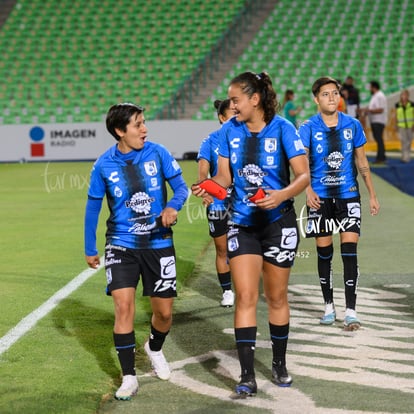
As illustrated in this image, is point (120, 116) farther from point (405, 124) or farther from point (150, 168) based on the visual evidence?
point (405, 124)

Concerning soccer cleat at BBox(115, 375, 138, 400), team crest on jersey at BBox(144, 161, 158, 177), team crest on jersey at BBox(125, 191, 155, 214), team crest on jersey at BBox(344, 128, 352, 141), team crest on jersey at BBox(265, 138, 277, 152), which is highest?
team crest on jersey at BBox(265, 138, 277, 152)

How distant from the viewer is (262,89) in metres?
5.40

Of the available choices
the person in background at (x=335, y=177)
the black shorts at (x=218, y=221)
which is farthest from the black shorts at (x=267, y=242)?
the black shorts at (x=218, y=221)

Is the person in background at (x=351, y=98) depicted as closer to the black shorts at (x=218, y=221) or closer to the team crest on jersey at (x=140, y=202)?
the black shorts at (x=218, y=221)

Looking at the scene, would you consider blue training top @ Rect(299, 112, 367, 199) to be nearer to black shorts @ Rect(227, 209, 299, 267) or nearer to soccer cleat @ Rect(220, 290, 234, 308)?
soccer cleat @ Rect(220, 290, 234, 308)

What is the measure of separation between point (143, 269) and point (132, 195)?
1.40 ft

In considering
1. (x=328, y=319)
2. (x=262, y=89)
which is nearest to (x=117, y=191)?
(x=262, y=89)

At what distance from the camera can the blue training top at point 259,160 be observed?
5.41 metres

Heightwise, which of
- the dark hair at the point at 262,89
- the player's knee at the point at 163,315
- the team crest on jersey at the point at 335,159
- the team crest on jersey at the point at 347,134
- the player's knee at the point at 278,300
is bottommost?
the player's knee at the point at 163,315

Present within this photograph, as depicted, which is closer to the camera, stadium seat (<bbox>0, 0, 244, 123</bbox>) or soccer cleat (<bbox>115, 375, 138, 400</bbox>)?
soccer cleat (<bbox>115, 375, 138, 400</bbox>)

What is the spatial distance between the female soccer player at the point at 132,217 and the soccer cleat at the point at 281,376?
0.74m

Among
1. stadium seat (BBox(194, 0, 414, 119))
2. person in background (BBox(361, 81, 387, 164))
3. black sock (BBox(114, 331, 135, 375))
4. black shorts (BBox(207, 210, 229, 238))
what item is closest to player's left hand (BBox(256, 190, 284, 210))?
black sock (BBox(114, 331, 135, 375))

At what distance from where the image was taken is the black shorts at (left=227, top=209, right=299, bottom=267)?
544 cm

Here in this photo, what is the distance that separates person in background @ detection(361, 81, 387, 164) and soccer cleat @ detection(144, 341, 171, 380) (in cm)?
2001
